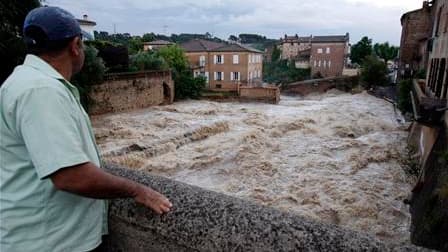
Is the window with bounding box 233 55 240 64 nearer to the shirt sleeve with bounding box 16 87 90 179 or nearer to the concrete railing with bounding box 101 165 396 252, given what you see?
the concrete railing with bounding box 101 165 396 252

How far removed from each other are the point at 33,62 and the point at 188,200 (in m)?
0.84

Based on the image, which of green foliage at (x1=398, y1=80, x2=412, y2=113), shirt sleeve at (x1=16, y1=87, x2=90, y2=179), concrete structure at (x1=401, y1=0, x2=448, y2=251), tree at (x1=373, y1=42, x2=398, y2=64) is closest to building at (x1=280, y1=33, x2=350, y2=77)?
tree at (x1=373, y1=42, x2=398, y2=64)

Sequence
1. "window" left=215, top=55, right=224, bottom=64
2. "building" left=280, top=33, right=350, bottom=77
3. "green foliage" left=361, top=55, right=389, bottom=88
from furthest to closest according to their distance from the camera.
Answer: "building" left=280, top=33, right=350, bottom=77, "window" left=215, top=55, right=224, bottom=64, "green foliage" left=361, top=55, right=389, bottom=88

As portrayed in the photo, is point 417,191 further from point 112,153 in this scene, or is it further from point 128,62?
point 128,62

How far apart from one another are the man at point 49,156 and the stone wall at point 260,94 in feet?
86.9

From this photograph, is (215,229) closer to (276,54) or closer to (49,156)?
(49,156)

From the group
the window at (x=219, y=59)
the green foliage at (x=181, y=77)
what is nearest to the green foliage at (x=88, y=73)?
the green foliage at (x=181, y=77)

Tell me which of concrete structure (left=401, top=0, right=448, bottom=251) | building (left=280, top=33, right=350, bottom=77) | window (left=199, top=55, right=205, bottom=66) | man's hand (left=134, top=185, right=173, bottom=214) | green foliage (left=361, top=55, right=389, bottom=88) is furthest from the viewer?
building (left=280, top=33, right=350, bottom=77)

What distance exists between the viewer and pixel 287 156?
12.9 meters

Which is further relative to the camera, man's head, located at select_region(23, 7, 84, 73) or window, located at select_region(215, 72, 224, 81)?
window, located at select_region(215, 72, 224, 81)

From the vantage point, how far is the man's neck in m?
1.26

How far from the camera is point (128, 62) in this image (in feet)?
72.9

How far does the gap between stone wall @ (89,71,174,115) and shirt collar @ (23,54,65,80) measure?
1769cm

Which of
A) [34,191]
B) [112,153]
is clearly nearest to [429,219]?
[34,191]
